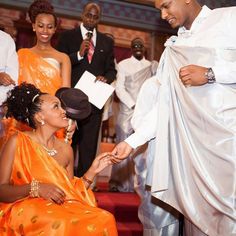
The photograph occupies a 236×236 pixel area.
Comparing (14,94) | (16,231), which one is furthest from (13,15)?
(16,231)

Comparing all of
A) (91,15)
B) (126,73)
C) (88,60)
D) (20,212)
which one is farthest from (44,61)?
(126,73)

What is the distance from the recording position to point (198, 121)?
2.36 meters

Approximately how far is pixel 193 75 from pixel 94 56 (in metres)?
2.21

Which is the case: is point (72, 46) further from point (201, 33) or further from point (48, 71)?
point (201, 33)

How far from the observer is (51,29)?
3.82m

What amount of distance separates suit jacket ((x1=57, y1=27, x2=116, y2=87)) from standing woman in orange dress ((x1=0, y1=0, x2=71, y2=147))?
1.21 ft

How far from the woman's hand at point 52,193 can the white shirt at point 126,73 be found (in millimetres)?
3434

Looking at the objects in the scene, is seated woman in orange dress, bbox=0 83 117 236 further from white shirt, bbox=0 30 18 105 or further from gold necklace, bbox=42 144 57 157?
white shirt, bbox=0 30 18 105

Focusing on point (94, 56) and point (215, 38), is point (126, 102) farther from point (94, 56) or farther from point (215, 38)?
point (215, 38)

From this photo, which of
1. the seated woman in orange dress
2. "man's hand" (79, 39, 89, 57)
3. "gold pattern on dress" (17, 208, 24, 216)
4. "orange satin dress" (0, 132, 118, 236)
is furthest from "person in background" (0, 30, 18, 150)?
"gold pattern on dress" (17, 208, 24, 216)

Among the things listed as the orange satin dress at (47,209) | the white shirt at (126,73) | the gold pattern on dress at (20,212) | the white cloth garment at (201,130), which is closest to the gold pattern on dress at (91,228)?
the orange satin dress at (47,209)

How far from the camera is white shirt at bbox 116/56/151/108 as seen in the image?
5695 millimetres

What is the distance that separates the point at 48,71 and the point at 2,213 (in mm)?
1710

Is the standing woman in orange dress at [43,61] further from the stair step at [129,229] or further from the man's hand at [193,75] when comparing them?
the man's hand at [193,75]
